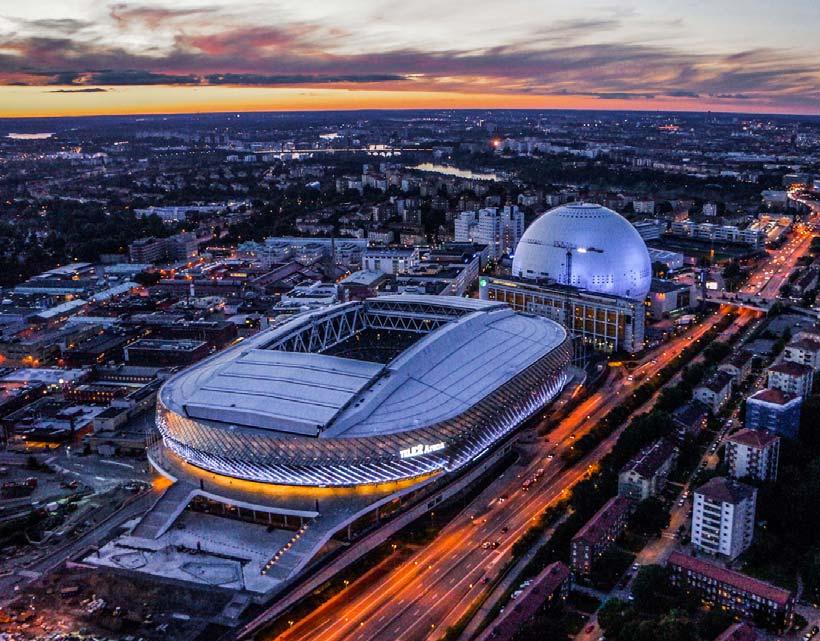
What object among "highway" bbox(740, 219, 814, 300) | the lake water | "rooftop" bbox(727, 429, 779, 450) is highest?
"rooftop" bbox(727, 429, 779, 450)

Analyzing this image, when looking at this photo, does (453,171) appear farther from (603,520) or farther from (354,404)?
(603,520)

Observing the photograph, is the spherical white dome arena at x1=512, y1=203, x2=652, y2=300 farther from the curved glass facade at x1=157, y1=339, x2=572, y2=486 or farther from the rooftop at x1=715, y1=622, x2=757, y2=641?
the rooftop at x1=715, y1=622, x2=757, y2=641

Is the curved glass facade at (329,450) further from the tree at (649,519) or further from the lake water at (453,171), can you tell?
the lake water at (453,171)

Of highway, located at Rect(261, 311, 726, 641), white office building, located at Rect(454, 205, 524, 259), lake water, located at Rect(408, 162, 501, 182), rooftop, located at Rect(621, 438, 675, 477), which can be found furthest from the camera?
lake water, located at Rect(408, 162, 501, 182)

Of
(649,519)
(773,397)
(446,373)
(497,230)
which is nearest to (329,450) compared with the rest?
(446,373)

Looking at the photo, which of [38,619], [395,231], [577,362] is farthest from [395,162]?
[38,619]

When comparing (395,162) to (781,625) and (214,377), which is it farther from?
(781,625)

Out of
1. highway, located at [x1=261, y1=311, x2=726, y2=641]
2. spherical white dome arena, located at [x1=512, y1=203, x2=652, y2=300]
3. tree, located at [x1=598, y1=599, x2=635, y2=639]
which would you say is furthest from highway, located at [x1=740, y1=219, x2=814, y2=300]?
tree, located at [x1=598, y1=599, x2=635, y2=639]
